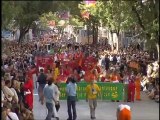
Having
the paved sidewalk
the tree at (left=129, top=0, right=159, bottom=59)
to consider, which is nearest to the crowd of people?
the paved sidewalk

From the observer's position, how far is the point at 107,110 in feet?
62.1

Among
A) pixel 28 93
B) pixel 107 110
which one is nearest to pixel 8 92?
pixel 28 93

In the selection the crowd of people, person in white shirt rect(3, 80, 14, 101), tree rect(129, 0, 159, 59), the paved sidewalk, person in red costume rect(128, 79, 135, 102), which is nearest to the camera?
the crowd of people

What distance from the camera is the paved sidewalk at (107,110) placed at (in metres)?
17.4

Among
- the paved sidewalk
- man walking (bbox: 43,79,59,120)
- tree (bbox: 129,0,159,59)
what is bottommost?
the paved sidewalk

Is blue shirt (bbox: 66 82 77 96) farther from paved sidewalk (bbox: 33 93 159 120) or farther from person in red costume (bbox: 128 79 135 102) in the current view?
person in red costume (bbox: 128 79 135 102)

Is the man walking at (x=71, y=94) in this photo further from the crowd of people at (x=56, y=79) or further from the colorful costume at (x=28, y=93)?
the colorful costume at (x=28, y=93)

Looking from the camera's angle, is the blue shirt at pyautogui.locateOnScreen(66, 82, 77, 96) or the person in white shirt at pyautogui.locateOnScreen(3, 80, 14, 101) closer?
the person in white shirt at pyautogui.locateOnScreen(3, 80, 14, 101)

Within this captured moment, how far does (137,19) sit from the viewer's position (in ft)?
71.4

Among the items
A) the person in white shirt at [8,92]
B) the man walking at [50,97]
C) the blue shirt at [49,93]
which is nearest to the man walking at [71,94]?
the man walking at [50,97]

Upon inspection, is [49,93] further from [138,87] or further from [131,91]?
[138,87]

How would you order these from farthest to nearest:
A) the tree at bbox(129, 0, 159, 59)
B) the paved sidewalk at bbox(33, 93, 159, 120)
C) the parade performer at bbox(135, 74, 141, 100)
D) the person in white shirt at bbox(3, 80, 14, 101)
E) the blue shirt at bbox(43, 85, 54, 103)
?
the parade performer at bbox(135, 74, 141, 100)
the paved sidewalk at bbox(33, 93, 159, 120)
the tree at bbox(129, 0, 159, 59)
the blue shirt at bbox(43, 85, 54, 103)
the person in white shirt at bbox(3, 80, 14, 101)

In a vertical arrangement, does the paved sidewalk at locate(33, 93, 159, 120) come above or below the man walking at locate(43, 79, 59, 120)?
below

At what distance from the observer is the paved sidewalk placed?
687 inches
